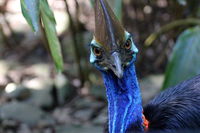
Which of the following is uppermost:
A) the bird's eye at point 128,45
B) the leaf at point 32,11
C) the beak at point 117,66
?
the leaf at point 32,11

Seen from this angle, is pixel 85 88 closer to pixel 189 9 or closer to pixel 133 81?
pixel 189 9

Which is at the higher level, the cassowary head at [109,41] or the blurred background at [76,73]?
the blurred background at [76,73]

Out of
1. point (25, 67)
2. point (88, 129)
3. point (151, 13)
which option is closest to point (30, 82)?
point (25, 67)

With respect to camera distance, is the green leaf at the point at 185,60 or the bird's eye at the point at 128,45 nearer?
the bird's eye at the point at 128,45

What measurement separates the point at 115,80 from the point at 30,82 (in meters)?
2.22

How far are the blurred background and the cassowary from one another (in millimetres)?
1275

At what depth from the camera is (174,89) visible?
2.80 metres

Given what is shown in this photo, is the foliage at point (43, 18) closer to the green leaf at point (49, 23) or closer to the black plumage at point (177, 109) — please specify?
the green leaf at point (49, 23)

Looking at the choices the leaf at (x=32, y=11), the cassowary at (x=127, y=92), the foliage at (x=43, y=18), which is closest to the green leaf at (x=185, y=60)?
the cassowary at (x=127, y=92)

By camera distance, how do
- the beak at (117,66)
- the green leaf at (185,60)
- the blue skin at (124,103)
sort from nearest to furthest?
the beak at (117,66) → the blue skin at (124,103) → the green leaf at (185,60)

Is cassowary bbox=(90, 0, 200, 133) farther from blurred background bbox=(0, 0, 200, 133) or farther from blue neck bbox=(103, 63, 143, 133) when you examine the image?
blurred background bbox=(0, 0, 200, 133)

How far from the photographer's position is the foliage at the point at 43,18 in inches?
92.2

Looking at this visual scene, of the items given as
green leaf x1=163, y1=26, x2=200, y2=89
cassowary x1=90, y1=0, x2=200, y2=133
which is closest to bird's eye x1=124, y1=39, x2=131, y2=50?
cassowary x1=90, y1=0, x2=200, y2=133

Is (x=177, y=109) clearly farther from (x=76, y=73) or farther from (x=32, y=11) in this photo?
(x=76, y=73)
